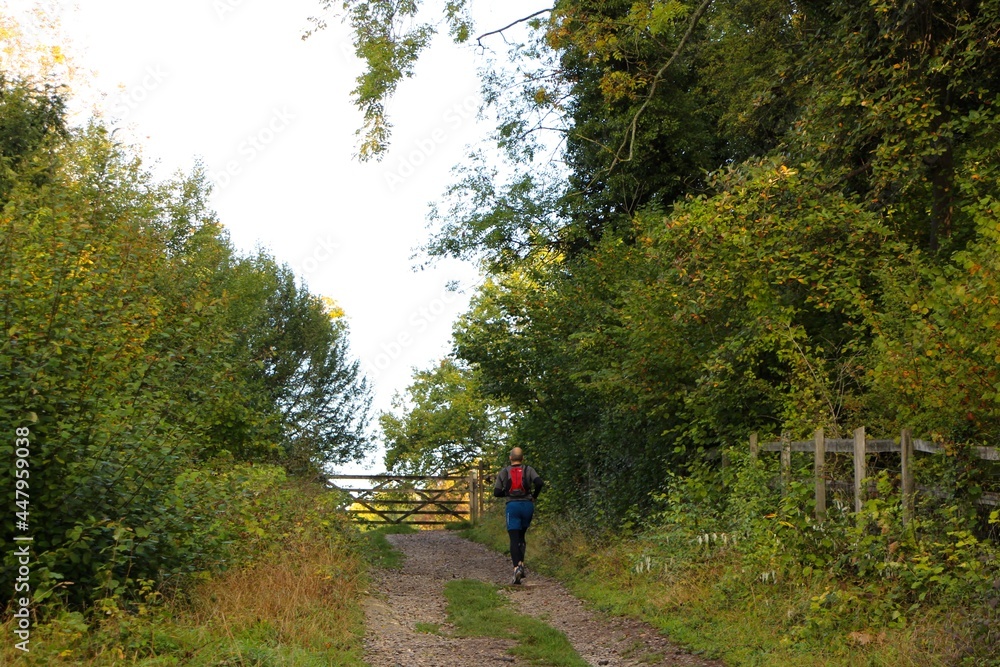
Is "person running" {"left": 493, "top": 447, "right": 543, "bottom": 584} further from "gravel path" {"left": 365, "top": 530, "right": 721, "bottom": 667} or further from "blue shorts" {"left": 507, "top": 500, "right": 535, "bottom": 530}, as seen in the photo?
"gravel path" {"left": 365, "top": 530, "right": 721, "bottom": 667}

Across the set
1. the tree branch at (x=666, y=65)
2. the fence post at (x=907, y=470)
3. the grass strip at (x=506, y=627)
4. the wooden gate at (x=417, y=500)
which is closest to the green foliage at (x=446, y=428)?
the wooden gate at (x=417, y=500)

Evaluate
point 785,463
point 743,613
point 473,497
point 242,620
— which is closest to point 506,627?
point 743,613

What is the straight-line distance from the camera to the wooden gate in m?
32.5

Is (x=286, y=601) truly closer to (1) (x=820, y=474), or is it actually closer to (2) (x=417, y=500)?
(1) (x=820, y=474)

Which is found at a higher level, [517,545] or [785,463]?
[785,463]

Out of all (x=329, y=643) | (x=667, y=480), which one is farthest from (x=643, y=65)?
(x=329, y=643)

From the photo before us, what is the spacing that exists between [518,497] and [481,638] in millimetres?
4758

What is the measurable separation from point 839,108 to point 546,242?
10895mm

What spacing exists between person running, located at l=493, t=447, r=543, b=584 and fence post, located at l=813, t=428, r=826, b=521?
527 cm

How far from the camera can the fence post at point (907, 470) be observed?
7.74 metres

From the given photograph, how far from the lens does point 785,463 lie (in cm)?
1023

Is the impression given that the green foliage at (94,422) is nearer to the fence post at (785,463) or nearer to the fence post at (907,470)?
the fence post at (785,463)

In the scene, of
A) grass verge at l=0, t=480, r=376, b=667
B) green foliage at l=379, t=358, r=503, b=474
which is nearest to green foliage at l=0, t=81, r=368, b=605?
grass verge at l=0, t=480, r=376, b=667

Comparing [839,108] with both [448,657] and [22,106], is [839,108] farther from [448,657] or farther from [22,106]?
[22,106]
